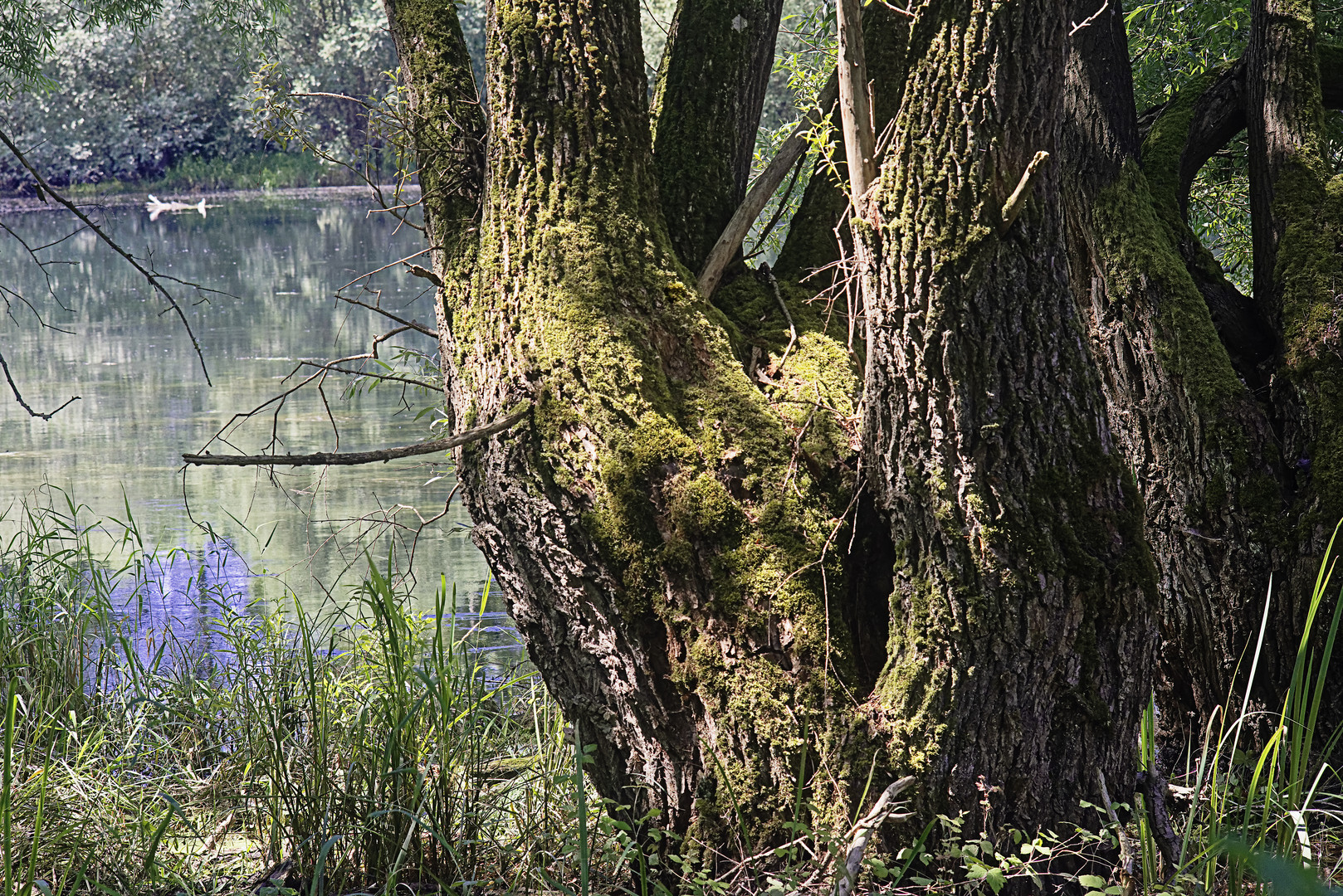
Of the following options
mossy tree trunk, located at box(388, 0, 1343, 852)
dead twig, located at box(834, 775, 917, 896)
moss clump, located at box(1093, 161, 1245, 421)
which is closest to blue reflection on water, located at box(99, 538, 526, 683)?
mossy tree trunk, located at box(388, 0, 1343, 852)

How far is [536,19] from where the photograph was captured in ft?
8.81

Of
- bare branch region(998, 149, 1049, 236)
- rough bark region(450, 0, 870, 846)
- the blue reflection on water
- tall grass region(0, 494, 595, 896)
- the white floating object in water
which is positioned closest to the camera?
bare branch region(998, 149, 1049, 236)

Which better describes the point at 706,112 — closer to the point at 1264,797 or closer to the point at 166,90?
the point at 1264,797

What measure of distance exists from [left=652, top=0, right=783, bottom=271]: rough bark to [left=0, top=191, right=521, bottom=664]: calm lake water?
43.8 inches

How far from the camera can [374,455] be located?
2430 millimetres

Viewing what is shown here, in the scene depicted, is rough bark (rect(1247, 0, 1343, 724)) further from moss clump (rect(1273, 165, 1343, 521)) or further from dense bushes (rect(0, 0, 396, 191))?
dense bushes (rect(0, 0, 396, 191))

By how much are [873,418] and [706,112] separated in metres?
1.23

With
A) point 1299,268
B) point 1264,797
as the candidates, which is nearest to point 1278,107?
point 1299,268

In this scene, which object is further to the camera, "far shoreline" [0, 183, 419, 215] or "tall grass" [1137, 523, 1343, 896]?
"far shoreline" [0, 183, 419, 215]

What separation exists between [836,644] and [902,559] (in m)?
0.22

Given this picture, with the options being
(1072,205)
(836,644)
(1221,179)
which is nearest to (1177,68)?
(1221,179)

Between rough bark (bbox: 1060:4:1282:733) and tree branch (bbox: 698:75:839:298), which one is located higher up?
tree branch (bbox: 698:75:839:298)

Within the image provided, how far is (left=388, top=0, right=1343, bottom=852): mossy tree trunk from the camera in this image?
222cm

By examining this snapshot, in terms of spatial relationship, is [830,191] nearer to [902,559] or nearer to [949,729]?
[902,559]
